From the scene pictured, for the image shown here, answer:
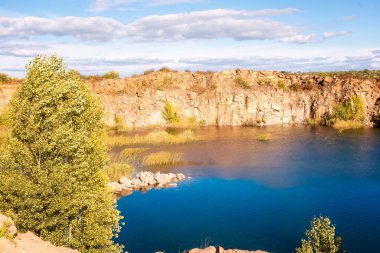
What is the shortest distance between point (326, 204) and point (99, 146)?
1619 centimetres

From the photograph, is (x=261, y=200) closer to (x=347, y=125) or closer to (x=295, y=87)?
(x=347, y=125)

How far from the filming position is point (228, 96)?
227 feet

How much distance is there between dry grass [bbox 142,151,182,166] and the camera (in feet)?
124

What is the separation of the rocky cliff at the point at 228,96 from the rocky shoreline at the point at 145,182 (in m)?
33.9

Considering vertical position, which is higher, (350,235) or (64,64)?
(64,64)

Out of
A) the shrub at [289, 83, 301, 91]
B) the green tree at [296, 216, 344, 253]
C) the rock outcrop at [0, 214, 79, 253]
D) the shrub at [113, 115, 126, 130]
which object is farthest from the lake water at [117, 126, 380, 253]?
the shrub at [289, 83, 301, 91]

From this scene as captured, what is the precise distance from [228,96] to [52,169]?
55.8 metres

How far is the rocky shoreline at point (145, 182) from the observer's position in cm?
3053

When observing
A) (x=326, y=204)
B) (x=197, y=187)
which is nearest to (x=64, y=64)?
(x=197, y=187)

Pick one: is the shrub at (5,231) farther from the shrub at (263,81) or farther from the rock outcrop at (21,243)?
the shrub at (263,81)

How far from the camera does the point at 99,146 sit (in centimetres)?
1703

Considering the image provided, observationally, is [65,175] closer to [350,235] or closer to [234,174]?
[350,235]

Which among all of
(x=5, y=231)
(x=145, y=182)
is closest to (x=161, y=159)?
(x=145, y=182)

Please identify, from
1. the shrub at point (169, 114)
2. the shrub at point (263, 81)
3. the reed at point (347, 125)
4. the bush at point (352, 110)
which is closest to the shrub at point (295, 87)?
the shrub at point (263, 81)
